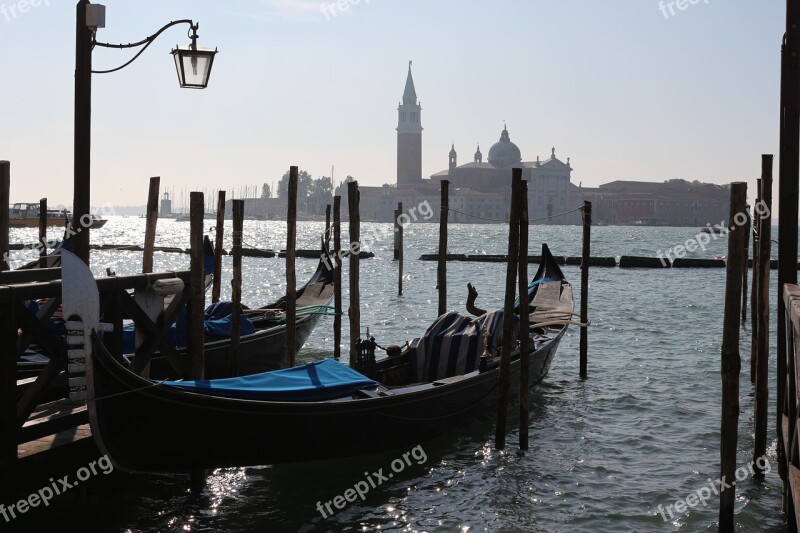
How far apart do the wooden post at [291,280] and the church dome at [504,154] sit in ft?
305

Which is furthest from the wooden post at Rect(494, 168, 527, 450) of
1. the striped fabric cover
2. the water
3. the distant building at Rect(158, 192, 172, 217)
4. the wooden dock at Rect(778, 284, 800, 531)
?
the distant building at Rect(158, 192, 172, 217)

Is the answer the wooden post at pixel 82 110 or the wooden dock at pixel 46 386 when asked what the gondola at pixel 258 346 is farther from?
the wooden post at pixel 82 110

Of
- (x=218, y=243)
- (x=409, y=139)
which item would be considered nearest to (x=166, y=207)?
(x=409, y=139)

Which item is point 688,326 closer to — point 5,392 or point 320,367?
point 320,367

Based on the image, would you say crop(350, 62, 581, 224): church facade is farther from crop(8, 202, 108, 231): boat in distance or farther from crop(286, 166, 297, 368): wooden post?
crop(286, 166, 297, 368): wooden post

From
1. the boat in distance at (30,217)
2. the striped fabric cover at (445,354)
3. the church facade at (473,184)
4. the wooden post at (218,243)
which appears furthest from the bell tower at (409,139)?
the striped fabric cover at (445,354)

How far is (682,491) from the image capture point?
539 cm

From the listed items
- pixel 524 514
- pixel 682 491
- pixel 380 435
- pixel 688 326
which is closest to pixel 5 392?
pixel 380 435

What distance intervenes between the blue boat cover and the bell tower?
95122 millimetres

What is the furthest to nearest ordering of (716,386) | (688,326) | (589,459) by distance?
(688,326)
(716,386)
(589,459)

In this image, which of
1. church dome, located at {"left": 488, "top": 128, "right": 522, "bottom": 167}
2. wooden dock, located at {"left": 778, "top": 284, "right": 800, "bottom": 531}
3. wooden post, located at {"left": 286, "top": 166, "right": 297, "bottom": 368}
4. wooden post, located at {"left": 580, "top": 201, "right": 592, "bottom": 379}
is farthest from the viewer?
church dome, located at {"left": 488, "top": 128, "right": 522, "bottom": 167}

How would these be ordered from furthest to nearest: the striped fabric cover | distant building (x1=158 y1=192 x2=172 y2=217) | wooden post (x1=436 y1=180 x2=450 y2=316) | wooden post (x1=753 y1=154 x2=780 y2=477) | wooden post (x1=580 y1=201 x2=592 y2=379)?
1. distant building (x1=158 y1=192 x2=172 y2=217)
2. wooden post (x1=436 y1=180 x2=450 y2=316)
3. wooden post (x1=580 y1=201 x2=592 y2=379)
4. the striped fabric cover
5. wooden post (x1=753 y1=154 x2=780 y2=477)

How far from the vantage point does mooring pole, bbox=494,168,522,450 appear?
580cm

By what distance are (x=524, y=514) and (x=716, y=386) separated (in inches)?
162
